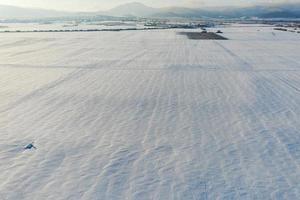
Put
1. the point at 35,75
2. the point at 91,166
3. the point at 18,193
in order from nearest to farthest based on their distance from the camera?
the point at 18,193, the point at 91,166, the point at 35,75

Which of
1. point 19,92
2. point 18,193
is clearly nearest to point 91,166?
point 18,193

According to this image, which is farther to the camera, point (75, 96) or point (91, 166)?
point (75, 96)

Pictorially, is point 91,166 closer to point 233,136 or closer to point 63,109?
point 233,136

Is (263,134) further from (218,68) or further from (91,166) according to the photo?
(218,68)

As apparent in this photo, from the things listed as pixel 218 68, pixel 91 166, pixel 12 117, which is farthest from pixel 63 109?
pixel 218 68

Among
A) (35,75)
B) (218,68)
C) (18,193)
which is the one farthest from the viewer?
(218,68)

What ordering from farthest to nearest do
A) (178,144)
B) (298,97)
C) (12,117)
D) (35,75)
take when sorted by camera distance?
1. (35,75)
2. (298,97)
3. (12,117)
4. (178,144)
